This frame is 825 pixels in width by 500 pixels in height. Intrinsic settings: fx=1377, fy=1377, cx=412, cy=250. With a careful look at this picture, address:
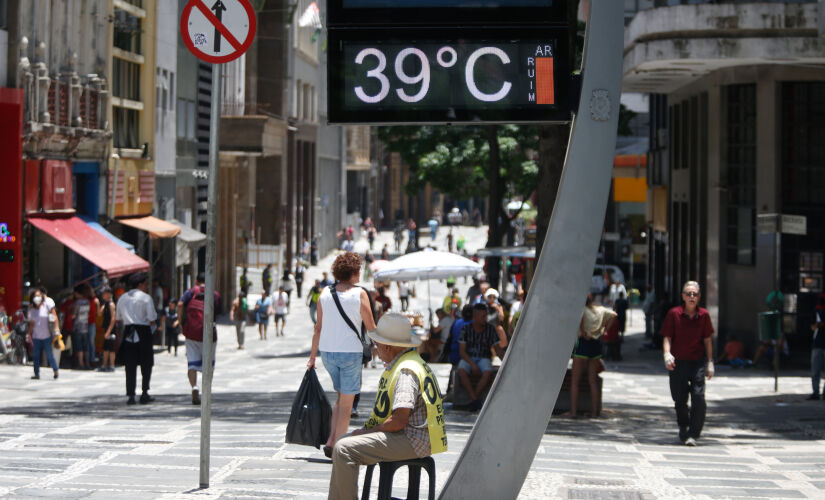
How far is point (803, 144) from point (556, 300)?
20.9 meters

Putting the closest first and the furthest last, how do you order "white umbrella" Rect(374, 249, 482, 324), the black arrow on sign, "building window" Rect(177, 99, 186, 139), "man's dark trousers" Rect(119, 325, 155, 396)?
the black arrow on sign, "man's dark trousers" Rect(119, 325, 155, 396), "white umbrella" Rect(374, 249, 482, 324), "building window" Rect(177, 99, 186, 139)

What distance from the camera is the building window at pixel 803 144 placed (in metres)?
27.5

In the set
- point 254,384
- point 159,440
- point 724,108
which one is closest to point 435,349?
point 254,384

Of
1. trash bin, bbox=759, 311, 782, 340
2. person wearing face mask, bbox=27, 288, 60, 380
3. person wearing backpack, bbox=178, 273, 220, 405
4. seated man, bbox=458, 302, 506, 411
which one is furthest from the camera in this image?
person wearing face mask, bbox=27, 288, 60, 380

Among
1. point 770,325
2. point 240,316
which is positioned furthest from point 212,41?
point 240,316

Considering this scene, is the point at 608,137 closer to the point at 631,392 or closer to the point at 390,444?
the point at 390,444

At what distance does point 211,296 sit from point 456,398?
696cm

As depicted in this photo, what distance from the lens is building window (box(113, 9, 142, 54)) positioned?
34.6m

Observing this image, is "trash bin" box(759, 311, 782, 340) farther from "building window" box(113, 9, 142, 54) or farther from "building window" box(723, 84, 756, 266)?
"building window" box(113, 9, 142, 54)

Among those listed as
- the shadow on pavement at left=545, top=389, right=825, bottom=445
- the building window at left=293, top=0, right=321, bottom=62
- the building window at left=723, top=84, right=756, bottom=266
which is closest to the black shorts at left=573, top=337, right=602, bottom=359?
the shadow on pavement at left=545, top=389, right=825, bottom=445

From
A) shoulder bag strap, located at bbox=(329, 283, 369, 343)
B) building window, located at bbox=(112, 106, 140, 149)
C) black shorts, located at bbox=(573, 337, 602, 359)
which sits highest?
building window, located at bbox=(112, 106, 140, 149)

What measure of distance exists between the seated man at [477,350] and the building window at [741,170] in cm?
1455

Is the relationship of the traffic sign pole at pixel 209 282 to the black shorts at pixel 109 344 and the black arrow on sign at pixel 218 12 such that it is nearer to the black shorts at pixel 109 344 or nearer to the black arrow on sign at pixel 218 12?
the black arrow on sign at pixel 218 12

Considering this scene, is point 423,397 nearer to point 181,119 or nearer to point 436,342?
point 436,342
